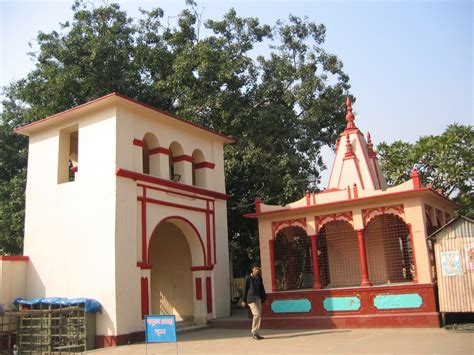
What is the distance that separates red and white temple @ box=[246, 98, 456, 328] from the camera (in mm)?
13156

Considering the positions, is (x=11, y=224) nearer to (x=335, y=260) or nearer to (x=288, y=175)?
(x=288, y=175)

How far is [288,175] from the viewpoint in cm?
2019

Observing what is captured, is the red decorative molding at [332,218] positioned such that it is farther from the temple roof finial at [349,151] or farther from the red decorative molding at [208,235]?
the red decorative molding at [208,235]

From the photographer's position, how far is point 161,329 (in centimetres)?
902

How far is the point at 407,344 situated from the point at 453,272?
108 inches

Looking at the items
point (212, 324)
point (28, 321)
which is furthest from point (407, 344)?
point (28, 321)

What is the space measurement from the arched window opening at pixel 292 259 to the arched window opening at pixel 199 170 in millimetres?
3400

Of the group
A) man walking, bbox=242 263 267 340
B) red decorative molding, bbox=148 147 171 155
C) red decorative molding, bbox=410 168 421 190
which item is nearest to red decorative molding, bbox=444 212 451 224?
red decorative molding, bbox=410 168 421 190

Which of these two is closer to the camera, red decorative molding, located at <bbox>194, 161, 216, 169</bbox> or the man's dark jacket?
the man's dark jacket

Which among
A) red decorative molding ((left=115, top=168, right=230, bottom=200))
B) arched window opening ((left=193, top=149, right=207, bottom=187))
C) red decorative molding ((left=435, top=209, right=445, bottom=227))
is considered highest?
arched window opening ((left=193, top=149, right=207, bottom=187))

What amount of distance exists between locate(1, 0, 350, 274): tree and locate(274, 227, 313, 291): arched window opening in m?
2.70

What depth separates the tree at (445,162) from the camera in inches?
830

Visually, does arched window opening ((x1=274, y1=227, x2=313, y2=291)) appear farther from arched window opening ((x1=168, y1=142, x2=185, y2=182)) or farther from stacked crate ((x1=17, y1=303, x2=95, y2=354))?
stacked crate ((x1=17, y1=303, x2=95, y2=354))

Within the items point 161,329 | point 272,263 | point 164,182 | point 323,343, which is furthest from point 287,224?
point 161,329
